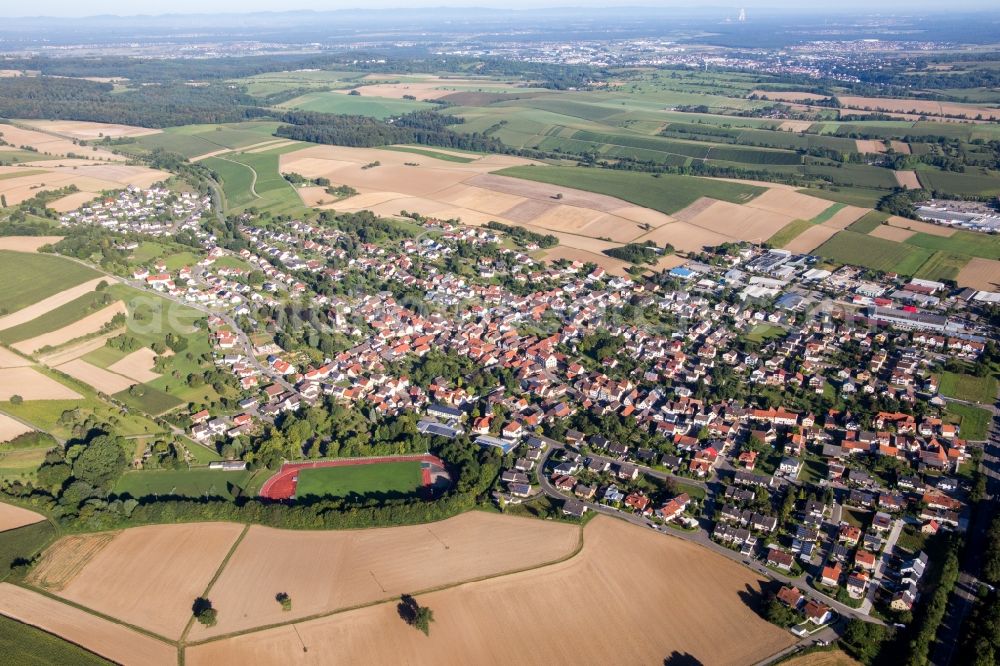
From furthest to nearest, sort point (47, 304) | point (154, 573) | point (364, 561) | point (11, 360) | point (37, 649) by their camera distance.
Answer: point (47, 304), point (11, 360), point (364, 561), point (154, 573), point (37, 649)

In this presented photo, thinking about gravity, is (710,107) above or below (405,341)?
above

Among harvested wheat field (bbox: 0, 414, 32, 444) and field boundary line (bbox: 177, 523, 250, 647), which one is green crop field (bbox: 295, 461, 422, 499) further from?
harvested wheat field (bbox: 0, 414, 32, 444)

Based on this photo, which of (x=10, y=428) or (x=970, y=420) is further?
(x=10, y=428)

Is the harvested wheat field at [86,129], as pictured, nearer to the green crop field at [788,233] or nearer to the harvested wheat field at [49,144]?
the harvested wheat field at [49,144]

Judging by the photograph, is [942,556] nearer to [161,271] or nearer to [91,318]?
[91,318]

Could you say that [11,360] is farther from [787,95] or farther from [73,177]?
[787,95]

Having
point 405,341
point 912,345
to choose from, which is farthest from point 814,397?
point 405,341

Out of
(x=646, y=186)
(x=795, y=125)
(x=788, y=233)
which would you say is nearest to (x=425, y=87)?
(x=795, y=125)
